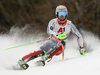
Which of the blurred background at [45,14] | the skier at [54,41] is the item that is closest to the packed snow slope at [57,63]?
the skier at [54,41]

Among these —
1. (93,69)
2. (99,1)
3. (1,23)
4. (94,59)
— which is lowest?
(93,69)

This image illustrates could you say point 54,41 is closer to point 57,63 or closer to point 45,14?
point 57,63

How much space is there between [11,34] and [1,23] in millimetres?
9817

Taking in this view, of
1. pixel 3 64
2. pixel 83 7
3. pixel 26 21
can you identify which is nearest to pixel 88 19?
pixel 83 7

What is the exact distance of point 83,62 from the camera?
16.6 ft

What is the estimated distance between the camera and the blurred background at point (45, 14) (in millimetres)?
20406

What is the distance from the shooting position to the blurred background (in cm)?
2041

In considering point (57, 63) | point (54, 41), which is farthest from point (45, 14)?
point (57, 63)

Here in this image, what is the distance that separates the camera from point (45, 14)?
909 inches

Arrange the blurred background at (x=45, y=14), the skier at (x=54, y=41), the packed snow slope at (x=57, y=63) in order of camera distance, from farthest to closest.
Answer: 1. the blurred background at (x=45, y=14)
2. the skier at (x=54, y=41)
3. the packed snow slope at (x=57, y=63)

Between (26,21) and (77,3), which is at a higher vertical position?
(77,3)

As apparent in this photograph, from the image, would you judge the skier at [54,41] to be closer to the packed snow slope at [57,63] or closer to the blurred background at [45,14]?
the packed snow slope at [57,63]

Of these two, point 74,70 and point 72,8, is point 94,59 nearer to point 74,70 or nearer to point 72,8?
point 74,70

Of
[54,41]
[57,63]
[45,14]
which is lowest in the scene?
[57,63]
